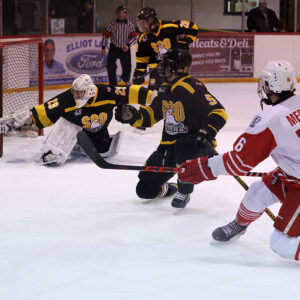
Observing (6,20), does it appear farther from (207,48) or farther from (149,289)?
(149,289)

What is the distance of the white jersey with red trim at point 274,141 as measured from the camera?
8.32 feet

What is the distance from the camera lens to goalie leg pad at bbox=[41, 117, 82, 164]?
15.1 ft

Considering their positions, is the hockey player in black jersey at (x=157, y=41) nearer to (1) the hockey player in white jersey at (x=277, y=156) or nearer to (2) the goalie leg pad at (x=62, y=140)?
(2) the goalie leg pad at (x=62, y=140)

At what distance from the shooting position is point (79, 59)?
838cm

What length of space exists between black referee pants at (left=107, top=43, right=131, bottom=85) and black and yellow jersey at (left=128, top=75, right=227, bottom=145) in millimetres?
4148

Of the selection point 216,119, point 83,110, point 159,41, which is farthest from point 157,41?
point 216,119

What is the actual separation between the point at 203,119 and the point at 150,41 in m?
2.67

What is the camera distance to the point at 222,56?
914 centimetres

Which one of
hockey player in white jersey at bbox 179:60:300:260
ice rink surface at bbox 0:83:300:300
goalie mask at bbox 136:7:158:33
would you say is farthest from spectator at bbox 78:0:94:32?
hockey player in white jersey at bbox 179:60:300:260

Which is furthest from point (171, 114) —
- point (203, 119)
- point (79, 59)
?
point (79, 59)

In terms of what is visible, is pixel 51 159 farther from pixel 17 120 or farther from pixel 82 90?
pixel 82 90

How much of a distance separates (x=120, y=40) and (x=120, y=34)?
0.07 m

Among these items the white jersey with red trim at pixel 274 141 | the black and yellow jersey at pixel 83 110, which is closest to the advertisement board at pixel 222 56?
the black and yellow jersey at pixel 83 110

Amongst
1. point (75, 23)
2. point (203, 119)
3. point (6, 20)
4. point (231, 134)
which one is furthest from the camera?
point (75, 23)
